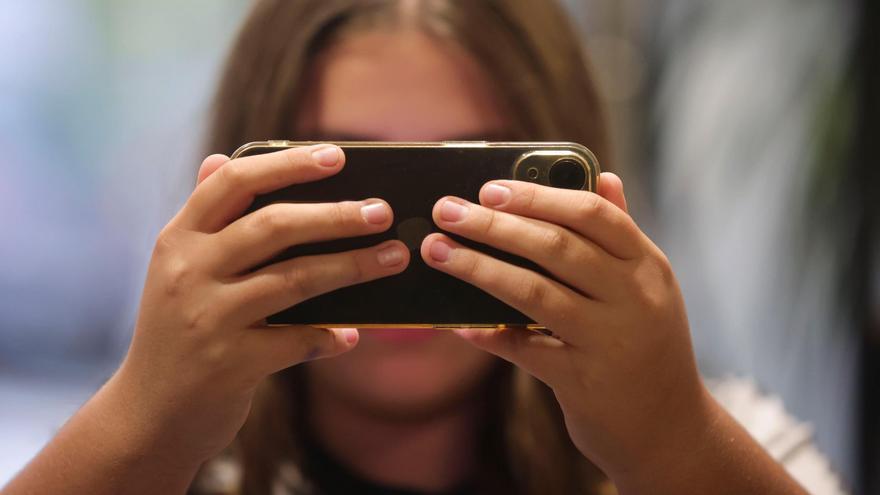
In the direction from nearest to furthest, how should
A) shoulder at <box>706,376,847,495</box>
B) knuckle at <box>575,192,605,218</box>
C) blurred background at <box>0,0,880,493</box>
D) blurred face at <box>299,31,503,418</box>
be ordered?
knuckle at <box>575,192,605,218</box> → blurred face at <box>299,31,503,418</box> → shoulder at <box>706,376,847,495</box> → blurred background at <box>0,0,880,493</box>

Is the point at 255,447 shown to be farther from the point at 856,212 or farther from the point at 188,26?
the point at 856,212

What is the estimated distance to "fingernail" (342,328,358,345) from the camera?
524 mm

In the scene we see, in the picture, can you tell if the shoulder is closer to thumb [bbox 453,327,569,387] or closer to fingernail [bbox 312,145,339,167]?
thumb [bbox 453,327,569,387]

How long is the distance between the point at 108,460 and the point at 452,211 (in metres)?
0.32

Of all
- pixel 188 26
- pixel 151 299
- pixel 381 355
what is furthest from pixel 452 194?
pixel 188 26

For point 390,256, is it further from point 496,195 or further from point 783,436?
point 783,436

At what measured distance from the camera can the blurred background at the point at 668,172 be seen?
1316 millimetres

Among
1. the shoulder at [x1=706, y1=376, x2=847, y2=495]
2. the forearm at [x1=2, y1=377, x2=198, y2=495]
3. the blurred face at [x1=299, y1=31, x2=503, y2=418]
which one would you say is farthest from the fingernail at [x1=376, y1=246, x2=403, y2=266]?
the shoulder at [x1=706, y1=376, x2=847, y2=495]

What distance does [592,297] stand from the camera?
1.51 ft

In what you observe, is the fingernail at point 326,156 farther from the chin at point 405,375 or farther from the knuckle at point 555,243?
the chin at point 405,375

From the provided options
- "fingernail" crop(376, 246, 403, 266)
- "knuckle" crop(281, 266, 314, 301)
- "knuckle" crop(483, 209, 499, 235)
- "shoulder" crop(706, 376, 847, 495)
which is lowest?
"shoulder" crop(706, 376, 847, 495)

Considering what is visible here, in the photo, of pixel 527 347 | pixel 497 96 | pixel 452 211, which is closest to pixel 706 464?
pixel 527 347

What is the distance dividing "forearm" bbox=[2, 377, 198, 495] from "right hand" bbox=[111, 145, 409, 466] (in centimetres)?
2

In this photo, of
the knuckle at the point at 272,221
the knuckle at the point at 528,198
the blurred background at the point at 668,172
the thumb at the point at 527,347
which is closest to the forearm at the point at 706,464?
the thumb at the point at 527,347
